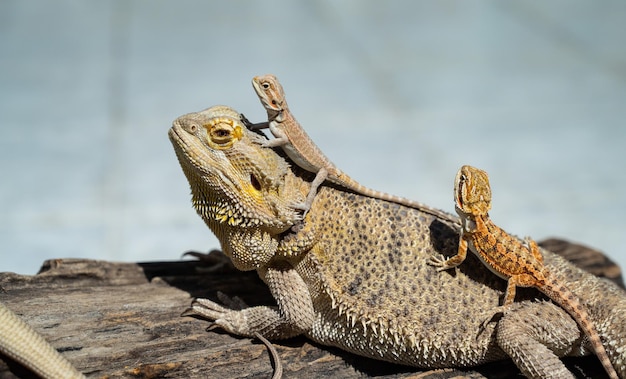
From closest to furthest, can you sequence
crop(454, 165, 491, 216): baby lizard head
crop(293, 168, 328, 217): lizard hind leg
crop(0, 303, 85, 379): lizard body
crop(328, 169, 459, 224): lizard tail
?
crop(0, 303, 85, 379): lizard body < crop(454, 165, 491, 216): baby lizard head < crop(293, 168, 328, 217): lizard hind leg < crop(328, 169, 459, 224): lizard tail

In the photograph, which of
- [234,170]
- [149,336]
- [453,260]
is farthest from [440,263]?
[149,336]

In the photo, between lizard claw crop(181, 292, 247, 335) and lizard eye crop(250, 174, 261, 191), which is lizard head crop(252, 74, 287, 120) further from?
lizard claw crop(181, 292, 247, 335)

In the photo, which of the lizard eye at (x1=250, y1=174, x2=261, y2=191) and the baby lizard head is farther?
the lizard eye at (x1=250, y1=174, x2=261, y2=191)

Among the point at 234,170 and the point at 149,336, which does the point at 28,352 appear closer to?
the point at 149,336

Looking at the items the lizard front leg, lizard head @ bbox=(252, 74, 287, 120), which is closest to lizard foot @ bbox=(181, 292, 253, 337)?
the lizard front leg

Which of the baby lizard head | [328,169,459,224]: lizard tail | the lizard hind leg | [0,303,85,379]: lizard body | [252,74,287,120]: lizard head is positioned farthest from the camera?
[328,169,459,224]: lizard tail

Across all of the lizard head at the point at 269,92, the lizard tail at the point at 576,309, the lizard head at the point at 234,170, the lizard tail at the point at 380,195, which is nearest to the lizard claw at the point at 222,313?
the lizard head at the point at 234,170

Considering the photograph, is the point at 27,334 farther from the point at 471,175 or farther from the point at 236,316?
the point at 471,175
